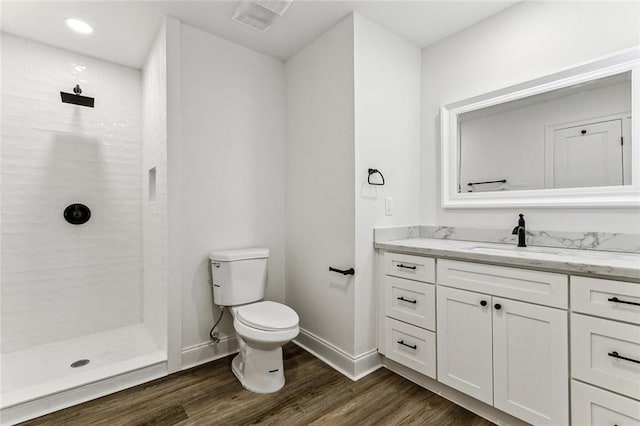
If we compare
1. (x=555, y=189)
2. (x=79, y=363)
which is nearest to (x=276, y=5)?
(x=555, y=189)

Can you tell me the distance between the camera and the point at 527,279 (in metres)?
1.45

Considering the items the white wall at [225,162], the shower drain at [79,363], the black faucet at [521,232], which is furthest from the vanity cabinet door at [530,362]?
the shower drain at [79,363]

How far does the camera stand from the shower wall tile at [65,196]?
2289 mm

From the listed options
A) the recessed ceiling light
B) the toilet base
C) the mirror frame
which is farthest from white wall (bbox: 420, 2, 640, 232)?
the recessed ceiling light

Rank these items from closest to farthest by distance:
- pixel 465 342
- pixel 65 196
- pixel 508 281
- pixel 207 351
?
1. pixel 508 281
2. pixel 465 342
3. pixel 207 351
4. pixel 65 196

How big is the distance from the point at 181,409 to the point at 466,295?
1.71 metres

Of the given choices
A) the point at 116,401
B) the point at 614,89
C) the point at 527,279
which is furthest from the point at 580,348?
the point at 116,401

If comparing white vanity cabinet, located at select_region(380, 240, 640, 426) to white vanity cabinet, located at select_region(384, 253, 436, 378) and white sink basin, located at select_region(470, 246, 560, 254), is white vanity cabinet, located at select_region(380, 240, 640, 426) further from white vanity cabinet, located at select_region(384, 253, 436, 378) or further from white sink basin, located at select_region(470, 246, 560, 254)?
white sink basin, located at select_region(470, 246, 560, 254)

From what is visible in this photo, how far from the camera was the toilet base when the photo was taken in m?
1.87

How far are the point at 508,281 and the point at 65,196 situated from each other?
10.6 feet

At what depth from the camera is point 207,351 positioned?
2234mm

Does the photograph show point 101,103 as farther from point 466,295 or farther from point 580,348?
point 580,348

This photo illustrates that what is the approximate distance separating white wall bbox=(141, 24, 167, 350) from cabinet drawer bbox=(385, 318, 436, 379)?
5.08 ft

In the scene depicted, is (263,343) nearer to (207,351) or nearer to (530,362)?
(207,351)
